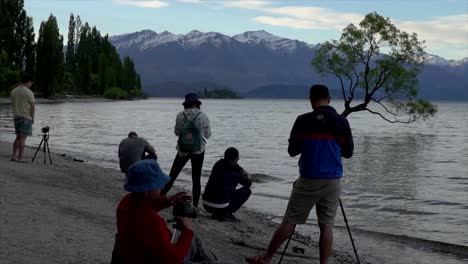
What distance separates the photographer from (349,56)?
169ft

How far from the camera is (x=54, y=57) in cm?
10675

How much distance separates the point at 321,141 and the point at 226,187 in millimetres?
4195

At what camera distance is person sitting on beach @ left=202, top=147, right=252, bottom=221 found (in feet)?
34.7

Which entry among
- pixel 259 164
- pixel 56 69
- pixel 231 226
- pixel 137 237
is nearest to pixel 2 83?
pixel 56 69

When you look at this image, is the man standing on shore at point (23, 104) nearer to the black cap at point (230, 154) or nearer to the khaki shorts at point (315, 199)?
the black cap at point (230, 154)

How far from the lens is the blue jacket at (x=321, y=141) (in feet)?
22.2

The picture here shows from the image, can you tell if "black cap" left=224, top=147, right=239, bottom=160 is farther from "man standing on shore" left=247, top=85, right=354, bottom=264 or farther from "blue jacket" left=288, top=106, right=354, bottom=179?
"blue jacket" left=288, top=106, right=354, bottom=179

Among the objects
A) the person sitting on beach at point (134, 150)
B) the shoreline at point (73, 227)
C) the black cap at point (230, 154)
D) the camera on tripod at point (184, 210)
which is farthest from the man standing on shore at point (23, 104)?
the camera on tripod at point (184, 210)

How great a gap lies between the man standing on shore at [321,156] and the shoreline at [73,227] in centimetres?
161

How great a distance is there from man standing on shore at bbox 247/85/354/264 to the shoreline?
161 cm

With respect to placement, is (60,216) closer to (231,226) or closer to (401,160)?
(231,226)

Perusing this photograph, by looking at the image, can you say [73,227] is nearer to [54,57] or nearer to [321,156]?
[321,156]

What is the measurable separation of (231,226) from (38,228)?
3974 millimetres

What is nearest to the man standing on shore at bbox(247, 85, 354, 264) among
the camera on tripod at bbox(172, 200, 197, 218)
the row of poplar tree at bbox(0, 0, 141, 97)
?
the camera on tripod at bbox(172, 200, 197, 218)
